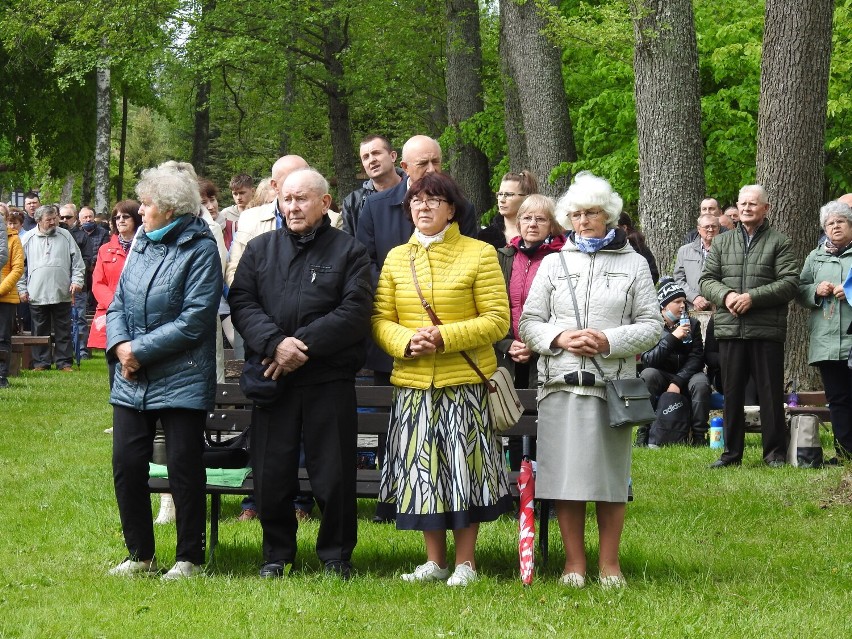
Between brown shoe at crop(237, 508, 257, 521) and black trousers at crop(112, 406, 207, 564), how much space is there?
1.60 m

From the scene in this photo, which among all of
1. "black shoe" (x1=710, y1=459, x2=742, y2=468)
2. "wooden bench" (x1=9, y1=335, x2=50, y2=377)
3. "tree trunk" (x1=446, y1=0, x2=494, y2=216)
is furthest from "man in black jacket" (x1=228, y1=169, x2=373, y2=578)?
"tree trunk" (x1=446, y1=0, x2=494, y2=216)

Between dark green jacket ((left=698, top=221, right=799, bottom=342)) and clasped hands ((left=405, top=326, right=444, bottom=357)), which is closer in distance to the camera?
clasped hands ((left=405, top=326, right=444, bottom=357))

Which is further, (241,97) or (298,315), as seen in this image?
(241,97)

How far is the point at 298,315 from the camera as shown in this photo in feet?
21.9

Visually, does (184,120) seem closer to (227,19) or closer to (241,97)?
(241,97)

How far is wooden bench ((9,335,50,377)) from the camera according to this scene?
17.7m

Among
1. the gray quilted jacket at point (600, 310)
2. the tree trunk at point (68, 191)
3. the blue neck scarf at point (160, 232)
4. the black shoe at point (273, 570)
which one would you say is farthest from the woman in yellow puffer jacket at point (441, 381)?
the tree trunk at point (68, 191)

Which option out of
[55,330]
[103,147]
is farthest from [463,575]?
[103,147]

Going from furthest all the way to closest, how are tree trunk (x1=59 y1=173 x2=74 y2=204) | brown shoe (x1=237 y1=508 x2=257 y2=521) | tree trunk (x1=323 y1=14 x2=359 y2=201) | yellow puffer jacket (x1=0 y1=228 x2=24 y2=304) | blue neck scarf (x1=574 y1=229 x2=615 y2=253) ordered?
1. tree trunk (x1=59 y1=173 x2=74 y2=204)
2. tree trunk (x1=323 y1=14 x2=359 y2=201)
3. yellow puffer jacket (x1=0 y1=228 x2=24 y2=304)
4. brown shoe (x1=237 y1=508 x2=257 y2=521)
5. blue neck scarf (x1=574 y1=229 x2=615 y2=253)

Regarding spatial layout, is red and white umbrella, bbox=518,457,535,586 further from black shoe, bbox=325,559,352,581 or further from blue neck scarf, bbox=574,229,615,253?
blue neck scarf, bbox=574,229,615,253

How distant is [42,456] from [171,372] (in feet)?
17.0

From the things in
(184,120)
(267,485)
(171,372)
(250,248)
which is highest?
(184,120)

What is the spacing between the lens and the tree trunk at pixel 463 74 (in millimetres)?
25000


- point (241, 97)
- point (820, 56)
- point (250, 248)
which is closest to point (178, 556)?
point (250, 248)
